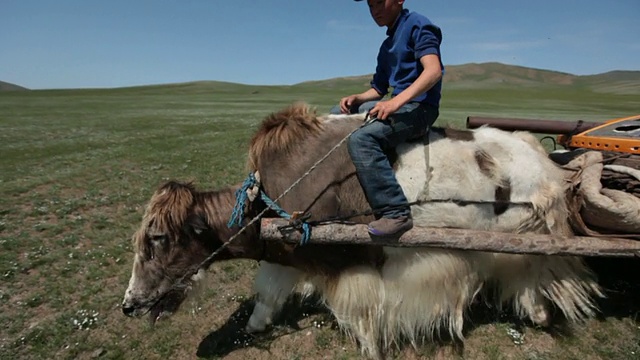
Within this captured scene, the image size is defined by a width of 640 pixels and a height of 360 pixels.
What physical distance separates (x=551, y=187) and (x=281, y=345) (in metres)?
2.95

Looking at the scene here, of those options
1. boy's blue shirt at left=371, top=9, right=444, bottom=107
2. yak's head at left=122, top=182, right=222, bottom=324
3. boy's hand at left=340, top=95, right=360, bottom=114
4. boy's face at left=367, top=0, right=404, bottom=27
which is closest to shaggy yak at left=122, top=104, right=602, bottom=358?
yak's head at left=122, top=182, right=222, bottom=324

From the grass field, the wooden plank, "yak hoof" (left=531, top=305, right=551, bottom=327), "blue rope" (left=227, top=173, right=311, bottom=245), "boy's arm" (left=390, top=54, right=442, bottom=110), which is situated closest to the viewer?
"boy's arm" (left=390, top=54, right=442, bottom=110)

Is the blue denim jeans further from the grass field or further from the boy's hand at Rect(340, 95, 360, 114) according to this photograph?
the grass field

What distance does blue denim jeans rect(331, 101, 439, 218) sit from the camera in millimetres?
3320

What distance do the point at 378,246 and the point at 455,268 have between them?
29.9 inches

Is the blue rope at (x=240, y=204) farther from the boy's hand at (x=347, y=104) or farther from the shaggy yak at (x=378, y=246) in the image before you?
the boy's hand at (x=347, y=104)

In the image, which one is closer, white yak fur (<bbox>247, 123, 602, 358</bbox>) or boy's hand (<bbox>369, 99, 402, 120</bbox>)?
boy's hand (<bbox>369, 99, 402, 120</bbox>)

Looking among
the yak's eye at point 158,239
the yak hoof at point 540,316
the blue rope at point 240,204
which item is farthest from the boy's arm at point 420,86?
the yak hoof at point 540,316

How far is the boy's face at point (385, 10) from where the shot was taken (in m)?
3.40

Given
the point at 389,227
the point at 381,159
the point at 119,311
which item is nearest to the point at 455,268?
the point at 389,227

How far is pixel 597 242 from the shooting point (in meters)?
3.39

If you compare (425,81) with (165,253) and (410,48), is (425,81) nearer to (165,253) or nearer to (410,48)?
(410,48)

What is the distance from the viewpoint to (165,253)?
3.53 metres

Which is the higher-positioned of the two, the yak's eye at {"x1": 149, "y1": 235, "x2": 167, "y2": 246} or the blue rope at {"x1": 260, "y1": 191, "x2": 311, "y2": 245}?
the blue rope at {"x1": 260, "y1": 191, "x2": 311, "y2": 245}
